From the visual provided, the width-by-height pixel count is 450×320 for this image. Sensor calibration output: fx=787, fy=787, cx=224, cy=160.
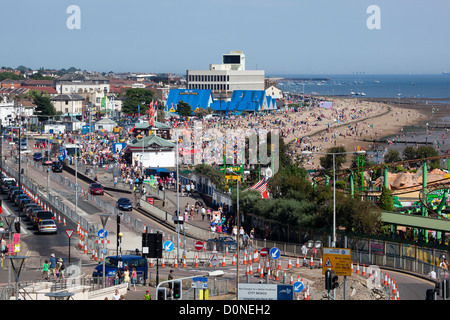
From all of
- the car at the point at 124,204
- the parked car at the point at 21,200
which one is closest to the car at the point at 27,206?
the parked car at the point at 21,200

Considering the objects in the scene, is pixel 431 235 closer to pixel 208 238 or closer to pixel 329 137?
pixel 208 238

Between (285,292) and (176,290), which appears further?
(285,292)

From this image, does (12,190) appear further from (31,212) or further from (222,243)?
(222,243)

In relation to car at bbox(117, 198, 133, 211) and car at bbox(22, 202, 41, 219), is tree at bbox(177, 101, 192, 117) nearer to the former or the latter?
car at bbox(117, 198, 133, 211)

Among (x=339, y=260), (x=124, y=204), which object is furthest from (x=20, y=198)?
(x=339, y=260)

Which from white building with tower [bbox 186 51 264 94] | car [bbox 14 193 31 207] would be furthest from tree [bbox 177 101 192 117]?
car [bbox 14 193 31 207]

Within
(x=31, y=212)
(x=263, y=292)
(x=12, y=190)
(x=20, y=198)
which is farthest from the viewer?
(x=12, y=190)

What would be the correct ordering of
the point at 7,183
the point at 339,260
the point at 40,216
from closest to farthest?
the point at 339,260
the point at 40,216
the point at 7,183
